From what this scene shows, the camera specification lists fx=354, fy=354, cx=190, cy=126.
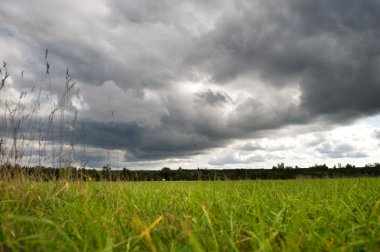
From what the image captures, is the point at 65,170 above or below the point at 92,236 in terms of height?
above

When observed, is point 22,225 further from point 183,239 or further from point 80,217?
point 183,239

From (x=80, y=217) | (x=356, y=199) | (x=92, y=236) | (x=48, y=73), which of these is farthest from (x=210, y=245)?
(x=48, y=73)

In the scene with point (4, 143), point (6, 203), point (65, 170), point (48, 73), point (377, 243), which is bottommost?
point (377, 243)

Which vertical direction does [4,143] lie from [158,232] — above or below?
above

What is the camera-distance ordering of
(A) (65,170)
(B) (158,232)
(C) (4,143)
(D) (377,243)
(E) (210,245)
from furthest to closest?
(A) (65,170), (C) (4,143), (B) (158,232), (D) (377,243), (E) (210,245)

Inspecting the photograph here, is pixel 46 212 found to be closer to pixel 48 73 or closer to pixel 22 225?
pixel 22 225

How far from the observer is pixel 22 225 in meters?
4.28

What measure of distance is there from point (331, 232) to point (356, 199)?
119 inches

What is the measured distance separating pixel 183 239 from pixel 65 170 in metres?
4.38

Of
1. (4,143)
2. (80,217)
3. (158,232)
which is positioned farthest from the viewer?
(4,143)

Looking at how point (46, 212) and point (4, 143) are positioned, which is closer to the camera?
point (46, 212)

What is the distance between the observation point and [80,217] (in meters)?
5.02

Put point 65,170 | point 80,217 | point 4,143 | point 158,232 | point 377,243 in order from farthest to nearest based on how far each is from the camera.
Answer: point 65,170
point 4,143
point 80,217
point 158,232
point 377,243

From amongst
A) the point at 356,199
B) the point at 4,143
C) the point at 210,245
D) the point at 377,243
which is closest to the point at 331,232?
the point at 377,243
